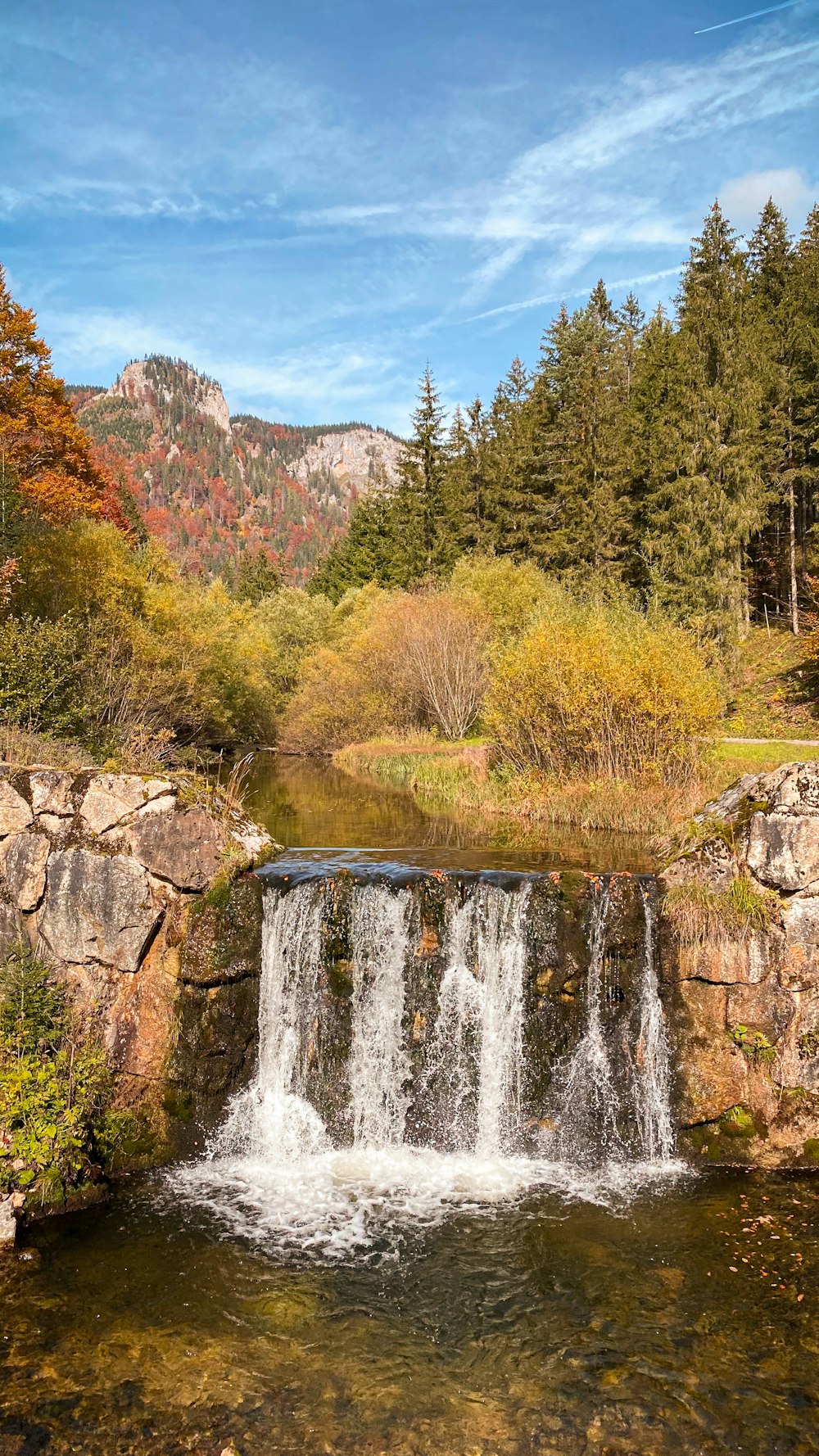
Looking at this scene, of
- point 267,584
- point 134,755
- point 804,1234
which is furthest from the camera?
point 267,584

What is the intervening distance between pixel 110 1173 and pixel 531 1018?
4.52 m

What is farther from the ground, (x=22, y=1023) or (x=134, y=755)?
(x=134, y=755)

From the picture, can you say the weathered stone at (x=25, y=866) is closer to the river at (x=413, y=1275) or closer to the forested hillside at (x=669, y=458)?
the river at (x=413, y=1275)

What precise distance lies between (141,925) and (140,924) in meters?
0.01

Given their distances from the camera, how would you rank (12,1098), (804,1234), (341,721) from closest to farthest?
1. (804,1234)
2. (12,1098)
3. (341,721)

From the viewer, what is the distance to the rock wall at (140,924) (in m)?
8.70

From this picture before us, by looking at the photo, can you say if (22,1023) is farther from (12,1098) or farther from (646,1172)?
(646,1172)

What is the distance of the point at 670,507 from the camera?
31125 mm

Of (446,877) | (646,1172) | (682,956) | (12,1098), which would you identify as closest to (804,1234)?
(646,1172)

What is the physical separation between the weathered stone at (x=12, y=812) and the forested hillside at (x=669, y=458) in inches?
602

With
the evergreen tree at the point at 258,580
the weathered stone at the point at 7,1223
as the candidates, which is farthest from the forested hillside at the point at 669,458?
the evergreen tree at the point at 258,580

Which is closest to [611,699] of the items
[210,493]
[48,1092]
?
[48,1092]

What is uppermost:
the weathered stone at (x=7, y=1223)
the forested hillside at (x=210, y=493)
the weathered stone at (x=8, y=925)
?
the forested hillside at (x=210, y=493)

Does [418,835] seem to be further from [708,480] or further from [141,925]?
[708,480]
